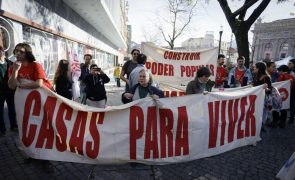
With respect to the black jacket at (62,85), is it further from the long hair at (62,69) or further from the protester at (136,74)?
the protester at (136,74)

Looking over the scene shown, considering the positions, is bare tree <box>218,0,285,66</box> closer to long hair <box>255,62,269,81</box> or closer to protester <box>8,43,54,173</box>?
long hair <box>255,62,269,81</box>

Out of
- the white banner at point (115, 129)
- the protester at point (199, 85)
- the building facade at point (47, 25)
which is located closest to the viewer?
the white banner at point (115, 129)

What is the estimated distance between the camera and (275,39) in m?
69.0

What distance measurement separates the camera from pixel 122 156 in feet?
10.4

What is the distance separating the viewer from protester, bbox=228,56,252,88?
670cm

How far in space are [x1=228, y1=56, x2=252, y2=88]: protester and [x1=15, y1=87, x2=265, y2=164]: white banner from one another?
11.9 feet

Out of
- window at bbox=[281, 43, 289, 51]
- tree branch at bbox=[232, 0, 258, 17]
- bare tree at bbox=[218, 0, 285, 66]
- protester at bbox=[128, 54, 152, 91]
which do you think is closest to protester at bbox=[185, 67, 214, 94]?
protester at bbox=[128, 54, 152, 91]

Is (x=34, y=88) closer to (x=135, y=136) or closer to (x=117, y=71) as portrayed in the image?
(x=135, y=136)

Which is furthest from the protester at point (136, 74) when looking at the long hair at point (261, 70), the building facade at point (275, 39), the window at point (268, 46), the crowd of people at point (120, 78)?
the window at point (268, 46)

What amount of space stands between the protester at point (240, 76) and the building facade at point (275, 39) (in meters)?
60.9

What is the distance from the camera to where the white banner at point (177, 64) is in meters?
6.25

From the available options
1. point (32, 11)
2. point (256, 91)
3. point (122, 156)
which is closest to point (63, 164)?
point (122, 156)

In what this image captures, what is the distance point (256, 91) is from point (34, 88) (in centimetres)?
365

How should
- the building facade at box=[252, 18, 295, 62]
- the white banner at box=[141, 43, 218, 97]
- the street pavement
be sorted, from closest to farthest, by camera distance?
the street pavement → the white banner at box=[141, 43, 218, 97] → the building facade at box=[252, 18, 295, 62]
